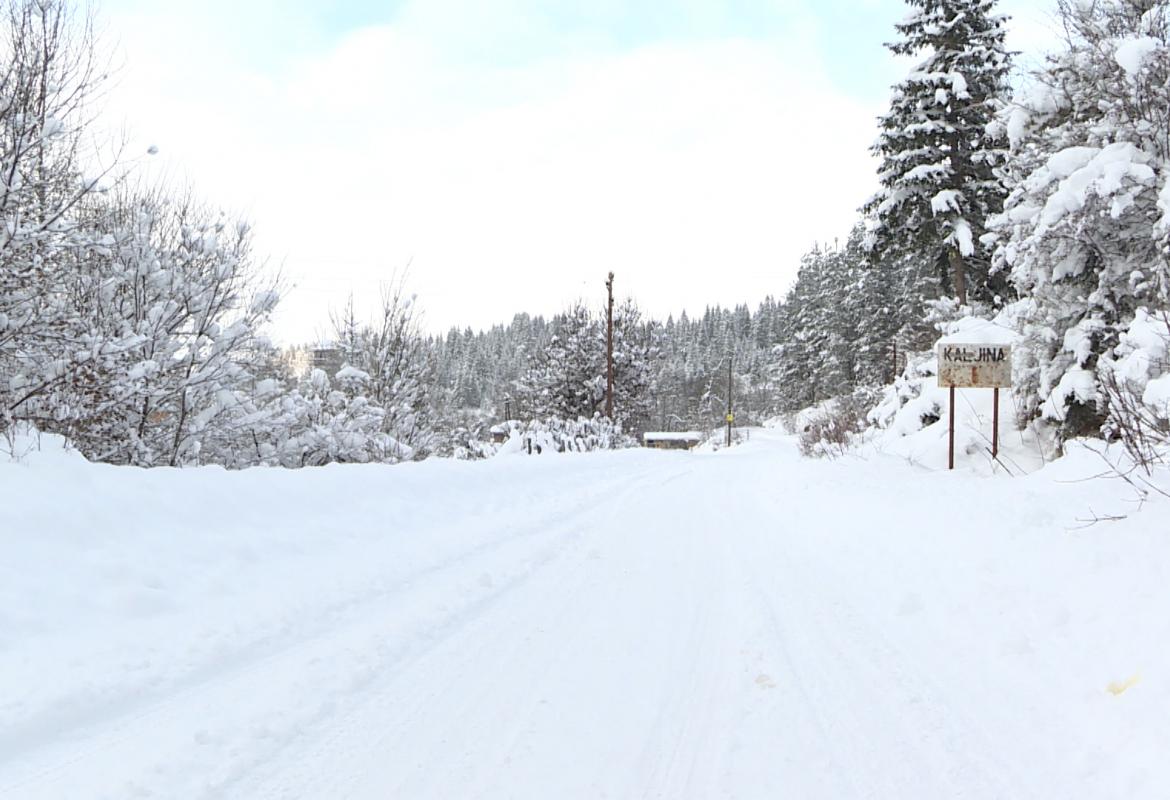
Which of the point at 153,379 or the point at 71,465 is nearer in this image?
the point at 71,465

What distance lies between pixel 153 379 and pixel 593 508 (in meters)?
6.29

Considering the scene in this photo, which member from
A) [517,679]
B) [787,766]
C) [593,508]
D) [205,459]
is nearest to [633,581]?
[517,679]

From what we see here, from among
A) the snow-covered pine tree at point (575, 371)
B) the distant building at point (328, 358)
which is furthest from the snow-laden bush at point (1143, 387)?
the snow-covered pine tree at point (575, 371)

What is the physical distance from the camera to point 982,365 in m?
8.65

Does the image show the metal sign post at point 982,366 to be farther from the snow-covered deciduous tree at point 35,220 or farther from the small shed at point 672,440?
the small shed at point 672,440

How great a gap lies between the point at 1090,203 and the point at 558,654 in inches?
317

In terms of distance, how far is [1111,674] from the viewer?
309cm

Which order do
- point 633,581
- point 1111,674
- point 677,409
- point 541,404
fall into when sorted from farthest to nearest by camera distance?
point 677,409
point 541,404
point 633,581
point 1111,674

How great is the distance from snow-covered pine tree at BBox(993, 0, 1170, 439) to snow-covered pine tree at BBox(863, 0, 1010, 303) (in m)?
9.67

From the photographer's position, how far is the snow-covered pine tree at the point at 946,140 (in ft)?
60.1

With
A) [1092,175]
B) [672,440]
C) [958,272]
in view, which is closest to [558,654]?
[1092,175]

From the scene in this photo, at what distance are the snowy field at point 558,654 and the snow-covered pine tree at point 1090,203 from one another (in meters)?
3.45

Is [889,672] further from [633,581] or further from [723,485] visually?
[723,485]

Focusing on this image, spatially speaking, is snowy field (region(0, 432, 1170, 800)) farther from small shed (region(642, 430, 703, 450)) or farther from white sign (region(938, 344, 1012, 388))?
small shed (region(642, 430, 703, 450))
